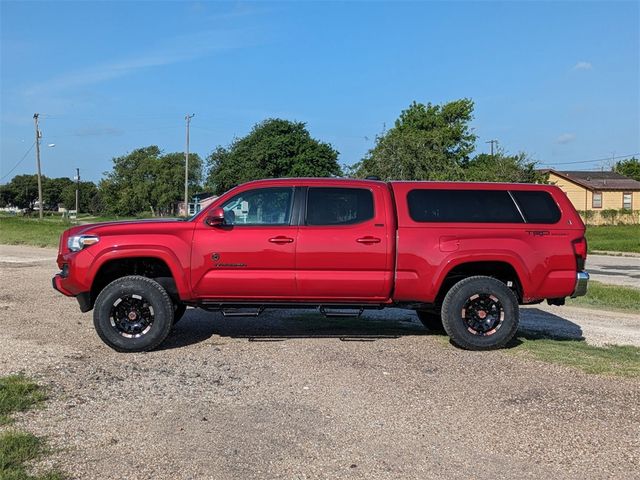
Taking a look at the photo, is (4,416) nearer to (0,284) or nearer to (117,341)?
(117,341)

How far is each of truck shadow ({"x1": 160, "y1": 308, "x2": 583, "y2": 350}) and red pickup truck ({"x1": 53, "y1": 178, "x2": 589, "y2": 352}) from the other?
2.29 feet

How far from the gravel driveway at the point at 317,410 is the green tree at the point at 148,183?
95.3m

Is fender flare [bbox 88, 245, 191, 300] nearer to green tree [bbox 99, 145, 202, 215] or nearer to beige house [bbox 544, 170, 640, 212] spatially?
beige house [bbox 544, 170, 640, 212]

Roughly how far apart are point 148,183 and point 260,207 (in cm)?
9905

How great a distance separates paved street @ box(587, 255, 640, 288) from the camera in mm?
16797

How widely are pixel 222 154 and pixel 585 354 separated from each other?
261 feet

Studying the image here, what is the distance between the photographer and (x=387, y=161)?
38.6 m

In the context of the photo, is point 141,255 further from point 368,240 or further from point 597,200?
point 597,200

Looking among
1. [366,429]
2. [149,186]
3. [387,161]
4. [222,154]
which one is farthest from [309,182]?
[149,186]

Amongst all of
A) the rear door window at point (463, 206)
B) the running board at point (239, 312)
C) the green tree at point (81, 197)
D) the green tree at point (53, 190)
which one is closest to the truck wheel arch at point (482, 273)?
the rear door window at point (463, 206)

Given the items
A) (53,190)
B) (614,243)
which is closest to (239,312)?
(614,243)

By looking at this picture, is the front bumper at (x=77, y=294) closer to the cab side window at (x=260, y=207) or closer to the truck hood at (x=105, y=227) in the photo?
the truck hood at (x=105, y=227)

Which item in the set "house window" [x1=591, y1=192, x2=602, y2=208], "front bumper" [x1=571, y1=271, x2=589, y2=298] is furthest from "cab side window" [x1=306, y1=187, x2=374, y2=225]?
"house window" [x1=591, y1=192, x2=602, y2=208]

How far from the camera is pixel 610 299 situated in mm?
12773
